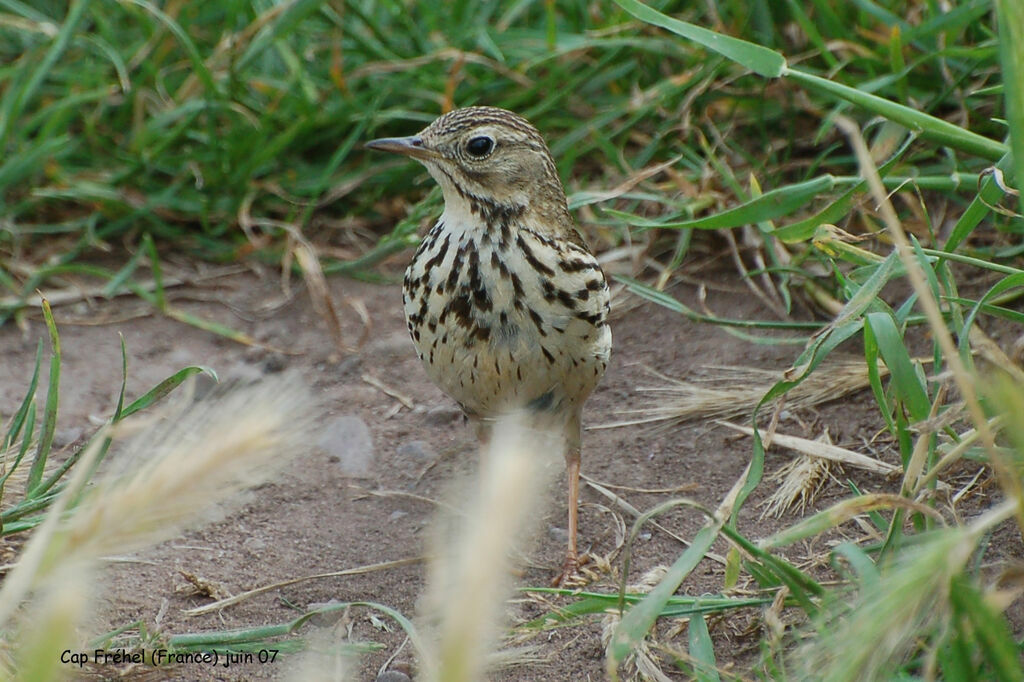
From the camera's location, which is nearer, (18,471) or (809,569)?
(809,569)

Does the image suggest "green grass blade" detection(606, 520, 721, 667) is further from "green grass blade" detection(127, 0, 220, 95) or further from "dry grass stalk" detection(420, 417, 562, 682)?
"green grass blade" detection(127, 0, 220, 95)

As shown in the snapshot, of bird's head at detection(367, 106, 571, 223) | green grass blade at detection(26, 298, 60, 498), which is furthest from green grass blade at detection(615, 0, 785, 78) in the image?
green grass blade at detection(26, 298, 60, 498)

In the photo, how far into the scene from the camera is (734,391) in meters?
4.86

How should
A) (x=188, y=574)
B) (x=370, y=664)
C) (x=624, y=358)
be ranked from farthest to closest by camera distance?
(x=624, y=358)
(x=188, y=574)
(x=370, y=664)

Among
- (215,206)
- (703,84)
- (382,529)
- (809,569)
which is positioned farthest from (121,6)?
(809,569)

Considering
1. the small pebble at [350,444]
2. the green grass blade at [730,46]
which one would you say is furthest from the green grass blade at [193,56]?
the green grass blade at [730,46]

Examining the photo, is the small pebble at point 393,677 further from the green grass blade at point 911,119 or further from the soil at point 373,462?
the green grass blade at point 911,119

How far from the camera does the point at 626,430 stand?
4.99 metres

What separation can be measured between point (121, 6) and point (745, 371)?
12.1ft

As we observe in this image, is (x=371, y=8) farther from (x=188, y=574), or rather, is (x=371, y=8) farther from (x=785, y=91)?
(x=188, y=574)

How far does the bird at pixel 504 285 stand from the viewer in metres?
3.95

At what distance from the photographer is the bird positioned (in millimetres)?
3951

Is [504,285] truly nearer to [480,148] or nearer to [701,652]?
[480,148]

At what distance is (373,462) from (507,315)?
126cm
